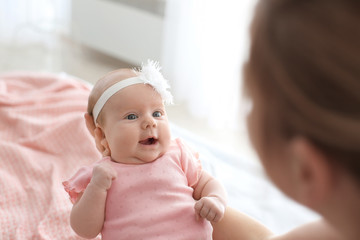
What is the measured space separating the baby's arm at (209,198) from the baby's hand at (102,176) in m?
0.19

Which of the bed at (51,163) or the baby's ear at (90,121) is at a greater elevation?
the baby's ear at (90,121)

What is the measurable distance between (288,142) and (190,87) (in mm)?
1874

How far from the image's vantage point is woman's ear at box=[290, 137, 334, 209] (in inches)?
21.2

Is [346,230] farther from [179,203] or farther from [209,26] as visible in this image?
[209,26]

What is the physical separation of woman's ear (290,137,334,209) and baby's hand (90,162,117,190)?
18.7 inches

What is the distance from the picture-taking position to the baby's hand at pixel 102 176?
37.6 inches

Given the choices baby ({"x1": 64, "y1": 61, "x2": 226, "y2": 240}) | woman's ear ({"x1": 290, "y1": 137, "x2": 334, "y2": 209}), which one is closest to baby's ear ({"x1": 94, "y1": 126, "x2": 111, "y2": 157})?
baby ({"x1": 64, "y1": 61, "x2": 226, "y2": 240})

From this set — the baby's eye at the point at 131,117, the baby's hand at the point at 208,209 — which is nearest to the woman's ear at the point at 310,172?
the baby's hand at the point at 208,209

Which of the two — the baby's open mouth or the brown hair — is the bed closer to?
the baby's open mouth

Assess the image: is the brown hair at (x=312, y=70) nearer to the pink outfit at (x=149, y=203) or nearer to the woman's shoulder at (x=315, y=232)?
the woman's shoulder at (x=315, y=232)

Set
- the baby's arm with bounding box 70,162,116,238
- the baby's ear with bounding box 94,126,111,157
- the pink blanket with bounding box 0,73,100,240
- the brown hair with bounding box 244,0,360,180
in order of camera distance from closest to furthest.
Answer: the brown hair with bounding box 244,0,360,180 → the baby's arm with bounding box 70,162,116,238 → the baby's ear with bounding box 94,126,111,157 → the pink blanket with bounding box 0,73,100,240

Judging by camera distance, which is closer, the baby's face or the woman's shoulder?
the woman's shoulder

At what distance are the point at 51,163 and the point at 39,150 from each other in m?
0.09

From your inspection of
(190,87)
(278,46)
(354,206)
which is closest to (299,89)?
(278,46)
